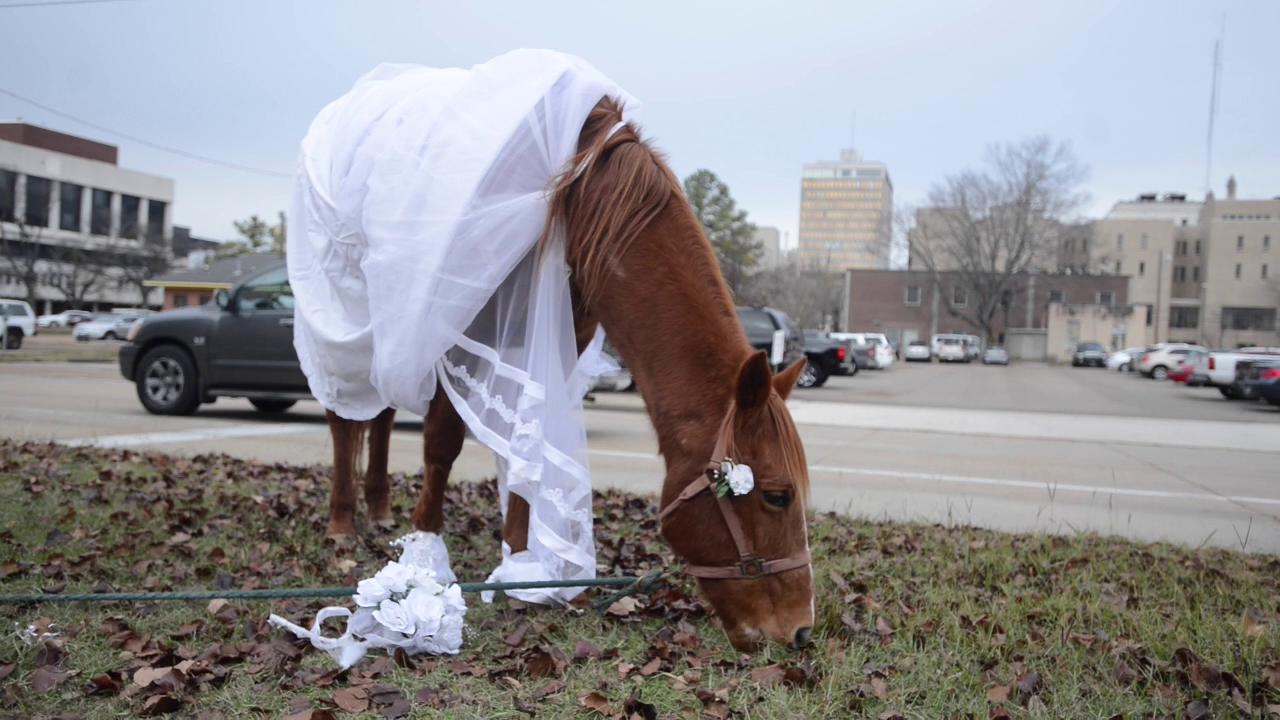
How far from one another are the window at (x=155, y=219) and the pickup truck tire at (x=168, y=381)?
2045 inches

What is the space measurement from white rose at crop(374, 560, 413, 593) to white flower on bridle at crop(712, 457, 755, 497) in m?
1.20

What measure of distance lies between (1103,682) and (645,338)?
1941 mm

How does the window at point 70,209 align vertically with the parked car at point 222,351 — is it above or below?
above

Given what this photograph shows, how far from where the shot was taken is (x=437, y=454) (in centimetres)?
407

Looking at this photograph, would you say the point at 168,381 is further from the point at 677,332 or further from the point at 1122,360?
the point at 1122,360

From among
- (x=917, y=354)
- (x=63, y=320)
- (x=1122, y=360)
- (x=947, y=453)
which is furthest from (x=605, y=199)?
(x=63, y=320)

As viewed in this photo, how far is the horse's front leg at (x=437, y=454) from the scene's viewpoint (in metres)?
4.00

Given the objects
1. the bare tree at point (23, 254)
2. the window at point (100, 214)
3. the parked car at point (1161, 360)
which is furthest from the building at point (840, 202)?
the bare tree at point (23, 254)

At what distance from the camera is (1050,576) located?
4465 millimetres

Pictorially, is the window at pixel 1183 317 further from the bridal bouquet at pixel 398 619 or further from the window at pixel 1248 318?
the bridal bouquet at pixel 398 619

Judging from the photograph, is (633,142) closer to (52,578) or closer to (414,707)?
(414,707)

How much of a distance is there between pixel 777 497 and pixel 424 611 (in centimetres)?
128

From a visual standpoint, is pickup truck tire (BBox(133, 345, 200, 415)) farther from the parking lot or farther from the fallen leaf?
the parking lot

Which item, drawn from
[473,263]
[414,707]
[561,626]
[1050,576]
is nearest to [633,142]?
[473,263]
